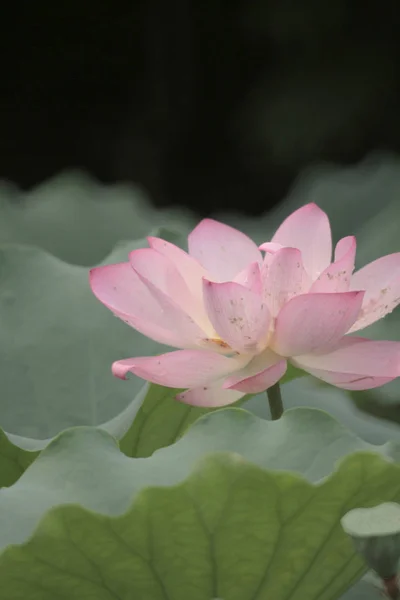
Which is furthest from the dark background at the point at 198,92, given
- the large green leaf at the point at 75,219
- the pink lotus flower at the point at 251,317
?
the pink lotus flower at the point at 251,317

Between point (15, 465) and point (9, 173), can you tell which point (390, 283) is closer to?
point (15, 465)

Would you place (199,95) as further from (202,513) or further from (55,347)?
(202,513)

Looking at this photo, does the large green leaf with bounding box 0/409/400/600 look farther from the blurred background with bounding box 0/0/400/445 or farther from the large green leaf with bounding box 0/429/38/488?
the blurred background with bounding box 0/0/400/445

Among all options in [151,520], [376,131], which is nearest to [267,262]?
[151,520]

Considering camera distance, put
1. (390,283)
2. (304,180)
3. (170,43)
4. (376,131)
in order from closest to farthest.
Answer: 1. (390,283)
2. (304,180)
3. (376,131)
4. (170,43)

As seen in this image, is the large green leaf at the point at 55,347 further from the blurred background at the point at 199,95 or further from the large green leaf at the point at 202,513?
the blurred background at the point at 199,95

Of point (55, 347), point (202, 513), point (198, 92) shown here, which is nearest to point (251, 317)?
point (202, 513)
